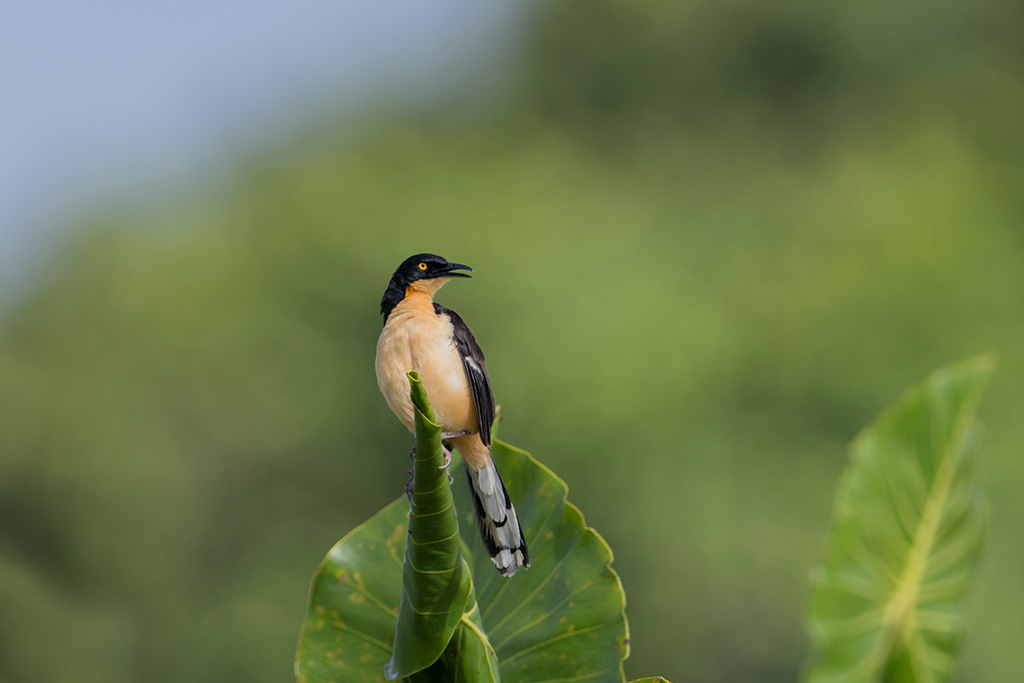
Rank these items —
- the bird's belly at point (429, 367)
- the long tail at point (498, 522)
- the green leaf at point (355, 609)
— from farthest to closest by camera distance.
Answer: the bird's belly at point (429, 367)
the long tail at point (498, 522)
the green leaf at point (355, 609)

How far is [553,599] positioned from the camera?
2236mm

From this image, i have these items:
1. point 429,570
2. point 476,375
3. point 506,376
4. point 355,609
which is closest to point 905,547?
point 429,570

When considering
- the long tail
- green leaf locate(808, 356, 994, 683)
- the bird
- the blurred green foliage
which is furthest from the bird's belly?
the blurred green foliage

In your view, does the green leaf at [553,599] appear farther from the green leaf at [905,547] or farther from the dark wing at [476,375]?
the green leaf at [905,547]

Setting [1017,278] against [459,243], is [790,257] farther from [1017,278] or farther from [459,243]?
[459,243]

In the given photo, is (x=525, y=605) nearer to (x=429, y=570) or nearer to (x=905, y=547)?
(x=429, y=570)

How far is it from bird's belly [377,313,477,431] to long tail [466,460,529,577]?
0.16 metres

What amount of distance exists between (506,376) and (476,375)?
444 inches

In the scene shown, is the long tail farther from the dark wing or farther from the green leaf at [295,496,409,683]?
the green leaf at [295,496,409,683]

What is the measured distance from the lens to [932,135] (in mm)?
17547

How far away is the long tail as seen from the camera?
90.0 inches

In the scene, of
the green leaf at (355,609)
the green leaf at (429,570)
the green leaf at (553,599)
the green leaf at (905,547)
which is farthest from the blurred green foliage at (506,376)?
the green leaf at (905,547)

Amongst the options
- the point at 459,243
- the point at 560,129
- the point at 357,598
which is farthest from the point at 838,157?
the point at 357,598

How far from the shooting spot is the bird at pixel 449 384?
2324mm
